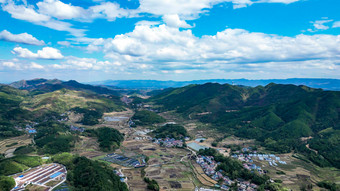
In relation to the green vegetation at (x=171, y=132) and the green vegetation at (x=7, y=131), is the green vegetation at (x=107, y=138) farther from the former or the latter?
the green vegetation at (x=7, y=131)

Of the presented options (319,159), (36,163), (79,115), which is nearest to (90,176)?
(36,163)

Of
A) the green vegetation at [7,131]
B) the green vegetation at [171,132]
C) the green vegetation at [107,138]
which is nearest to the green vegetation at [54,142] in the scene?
the green vegetation at [107,138]

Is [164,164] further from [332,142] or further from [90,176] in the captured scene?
[332,142]

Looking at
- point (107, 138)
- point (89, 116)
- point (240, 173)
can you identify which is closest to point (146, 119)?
point (89, 116)

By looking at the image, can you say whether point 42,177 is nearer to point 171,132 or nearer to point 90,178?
point 90,178

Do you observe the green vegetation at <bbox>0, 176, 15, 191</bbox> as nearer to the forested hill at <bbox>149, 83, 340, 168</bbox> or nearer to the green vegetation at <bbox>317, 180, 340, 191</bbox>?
the green vegetation at <bbox>317, 180, 340, 191</bbox>
